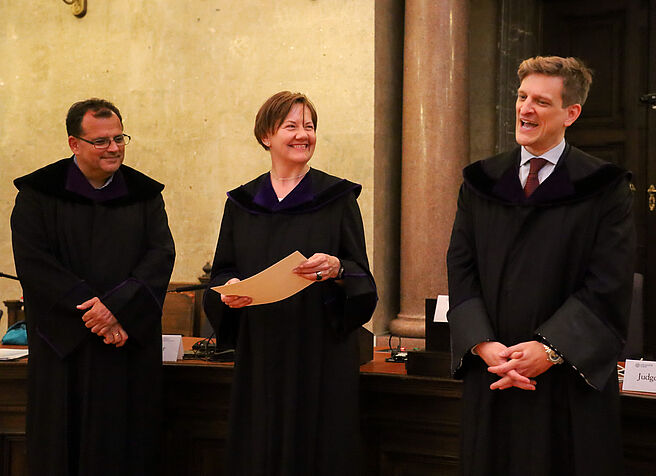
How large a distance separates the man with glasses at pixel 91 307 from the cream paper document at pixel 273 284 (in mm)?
636

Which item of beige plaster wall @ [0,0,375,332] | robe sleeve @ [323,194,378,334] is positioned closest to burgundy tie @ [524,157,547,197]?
robe sleeve @ [323,194,378,334]

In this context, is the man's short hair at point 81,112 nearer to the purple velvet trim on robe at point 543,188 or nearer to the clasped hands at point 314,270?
the clasped hands at point 314,270

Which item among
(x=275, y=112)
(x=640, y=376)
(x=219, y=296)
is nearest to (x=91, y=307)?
(x=219, y=296)

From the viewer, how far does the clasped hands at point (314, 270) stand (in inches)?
112

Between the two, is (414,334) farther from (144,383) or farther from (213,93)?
(144,383)

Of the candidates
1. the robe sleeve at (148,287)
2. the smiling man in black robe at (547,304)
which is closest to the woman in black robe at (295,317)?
the robe sleeve at (148,287)

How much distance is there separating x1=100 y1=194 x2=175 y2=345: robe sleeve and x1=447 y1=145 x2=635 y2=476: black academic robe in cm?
131

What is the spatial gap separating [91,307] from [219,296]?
520mm

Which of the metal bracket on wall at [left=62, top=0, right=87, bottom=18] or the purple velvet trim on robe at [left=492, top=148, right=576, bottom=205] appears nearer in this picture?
the purple velvet trim on robe at [left=492, top=148, right=576, bottom=205]

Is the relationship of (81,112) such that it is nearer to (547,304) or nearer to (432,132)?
(547,304)

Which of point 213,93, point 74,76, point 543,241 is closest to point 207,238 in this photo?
point 213,93

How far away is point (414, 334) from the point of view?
590cm

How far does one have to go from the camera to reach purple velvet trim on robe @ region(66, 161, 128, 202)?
3.39 metres

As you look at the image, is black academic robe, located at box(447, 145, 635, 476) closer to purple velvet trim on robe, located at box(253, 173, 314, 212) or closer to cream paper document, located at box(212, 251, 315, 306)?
cream paper document, located at box(212, 251, 315, 306)
